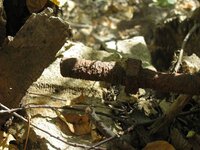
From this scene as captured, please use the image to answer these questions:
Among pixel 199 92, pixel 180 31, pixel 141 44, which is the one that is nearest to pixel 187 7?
pixel 180 31

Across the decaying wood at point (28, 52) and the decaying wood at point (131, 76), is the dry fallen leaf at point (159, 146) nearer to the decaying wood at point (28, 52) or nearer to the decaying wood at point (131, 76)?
the decaying wood at point (131, 76)

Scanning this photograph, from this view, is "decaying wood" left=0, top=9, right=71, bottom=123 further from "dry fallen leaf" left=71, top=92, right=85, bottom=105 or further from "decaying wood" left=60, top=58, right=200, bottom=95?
"dry fallen leaf" left=71, top=92, right=85, bottom=105

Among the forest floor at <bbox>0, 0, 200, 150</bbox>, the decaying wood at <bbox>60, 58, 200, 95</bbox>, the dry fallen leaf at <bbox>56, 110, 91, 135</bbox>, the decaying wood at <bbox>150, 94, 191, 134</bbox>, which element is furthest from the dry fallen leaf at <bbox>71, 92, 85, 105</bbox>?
the decaying wood at <bbox>150, 94, 191, 134</bbox>

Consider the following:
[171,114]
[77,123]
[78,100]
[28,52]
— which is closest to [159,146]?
[171,114]

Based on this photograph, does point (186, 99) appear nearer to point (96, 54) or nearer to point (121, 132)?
point (121, 132)

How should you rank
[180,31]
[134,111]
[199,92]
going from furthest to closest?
[180,31] → [134,111] → [199,92]

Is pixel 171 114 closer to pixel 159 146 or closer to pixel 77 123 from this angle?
pixel 159 146
